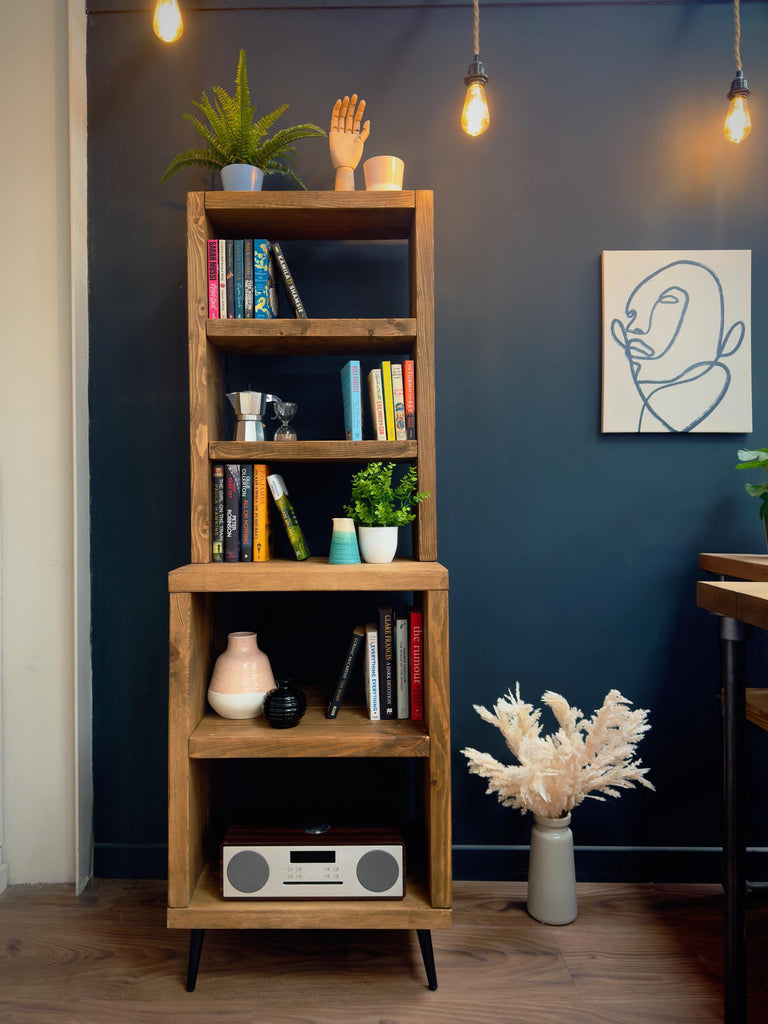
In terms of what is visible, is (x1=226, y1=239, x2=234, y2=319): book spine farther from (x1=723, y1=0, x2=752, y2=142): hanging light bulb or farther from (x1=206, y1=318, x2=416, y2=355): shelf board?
(x1=723, y1=0, x2=752, y2=142): hanging light bulb

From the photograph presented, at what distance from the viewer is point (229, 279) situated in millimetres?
1690

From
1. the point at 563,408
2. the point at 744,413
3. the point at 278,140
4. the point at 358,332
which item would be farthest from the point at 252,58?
the point at 744,413

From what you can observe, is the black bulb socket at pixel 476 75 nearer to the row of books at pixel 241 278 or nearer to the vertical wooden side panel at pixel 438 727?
the row of books at pixel 241 278

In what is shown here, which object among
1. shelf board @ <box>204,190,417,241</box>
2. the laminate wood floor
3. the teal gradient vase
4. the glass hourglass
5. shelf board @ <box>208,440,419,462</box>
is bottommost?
the laminate wood floor

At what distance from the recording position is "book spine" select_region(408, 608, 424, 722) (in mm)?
1601

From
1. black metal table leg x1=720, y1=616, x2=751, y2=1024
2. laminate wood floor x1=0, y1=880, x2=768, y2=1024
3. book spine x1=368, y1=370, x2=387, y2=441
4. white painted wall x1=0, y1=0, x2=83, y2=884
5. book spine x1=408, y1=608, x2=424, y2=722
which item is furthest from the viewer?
white painted wall x1=0, y1=0, x2=83, y2=884

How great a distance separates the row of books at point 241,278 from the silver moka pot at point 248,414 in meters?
0.20

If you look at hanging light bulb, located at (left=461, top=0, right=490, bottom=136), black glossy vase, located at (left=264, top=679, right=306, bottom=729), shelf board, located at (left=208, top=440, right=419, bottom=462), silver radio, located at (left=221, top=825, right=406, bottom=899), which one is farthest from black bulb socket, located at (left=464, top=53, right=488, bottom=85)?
silver radio, located at (left=221, top=825, right=406, bottom=899)

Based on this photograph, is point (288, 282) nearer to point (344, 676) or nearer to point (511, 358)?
point (511, 358)

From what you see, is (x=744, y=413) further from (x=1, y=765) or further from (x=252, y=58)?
(x=1, y=765)

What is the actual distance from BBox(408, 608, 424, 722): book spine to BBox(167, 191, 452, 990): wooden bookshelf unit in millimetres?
50

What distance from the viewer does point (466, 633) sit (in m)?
2.00

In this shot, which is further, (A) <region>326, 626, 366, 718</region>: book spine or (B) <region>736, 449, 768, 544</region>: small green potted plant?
(B) <region>736, 449, 768, 544</region>: small green potted plant

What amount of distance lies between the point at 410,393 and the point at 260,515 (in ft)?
1.64
